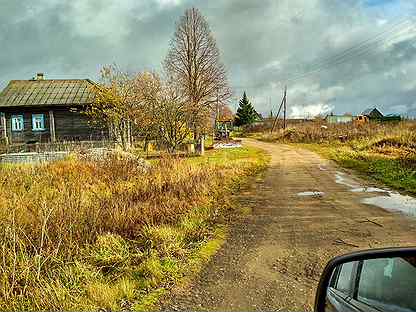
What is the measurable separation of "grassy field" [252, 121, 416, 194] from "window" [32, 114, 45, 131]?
2221 centimetres

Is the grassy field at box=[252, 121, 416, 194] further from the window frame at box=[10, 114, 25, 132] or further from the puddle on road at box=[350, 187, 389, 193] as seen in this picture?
the window frame at box=[10, 114, 25, 132]

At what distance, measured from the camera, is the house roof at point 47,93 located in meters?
32.7

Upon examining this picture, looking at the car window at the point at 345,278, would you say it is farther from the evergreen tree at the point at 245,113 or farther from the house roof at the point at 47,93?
the evergreen tree at the point at 245,113

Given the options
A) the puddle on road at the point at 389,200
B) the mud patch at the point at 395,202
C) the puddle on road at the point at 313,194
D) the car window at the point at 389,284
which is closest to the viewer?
the car window at the point at 389,284

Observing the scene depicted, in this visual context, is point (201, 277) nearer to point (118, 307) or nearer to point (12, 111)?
point (118, 307)

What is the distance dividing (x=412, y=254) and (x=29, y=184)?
40.0ft

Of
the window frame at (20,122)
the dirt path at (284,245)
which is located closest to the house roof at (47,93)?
the window frame at (20,122)

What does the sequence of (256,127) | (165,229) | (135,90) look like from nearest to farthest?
(165,229) → (135,90) → (256,127)

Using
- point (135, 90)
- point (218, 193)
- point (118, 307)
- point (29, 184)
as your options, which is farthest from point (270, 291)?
point (135, 90)

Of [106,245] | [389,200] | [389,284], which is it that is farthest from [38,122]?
[389,284]

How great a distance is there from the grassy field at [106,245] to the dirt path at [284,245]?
1.48 ft

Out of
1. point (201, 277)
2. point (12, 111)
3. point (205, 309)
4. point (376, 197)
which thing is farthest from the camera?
point (12, 111)

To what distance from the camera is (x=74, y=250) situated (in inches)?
235

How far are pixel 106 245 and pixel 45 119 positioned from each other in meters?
29.8
